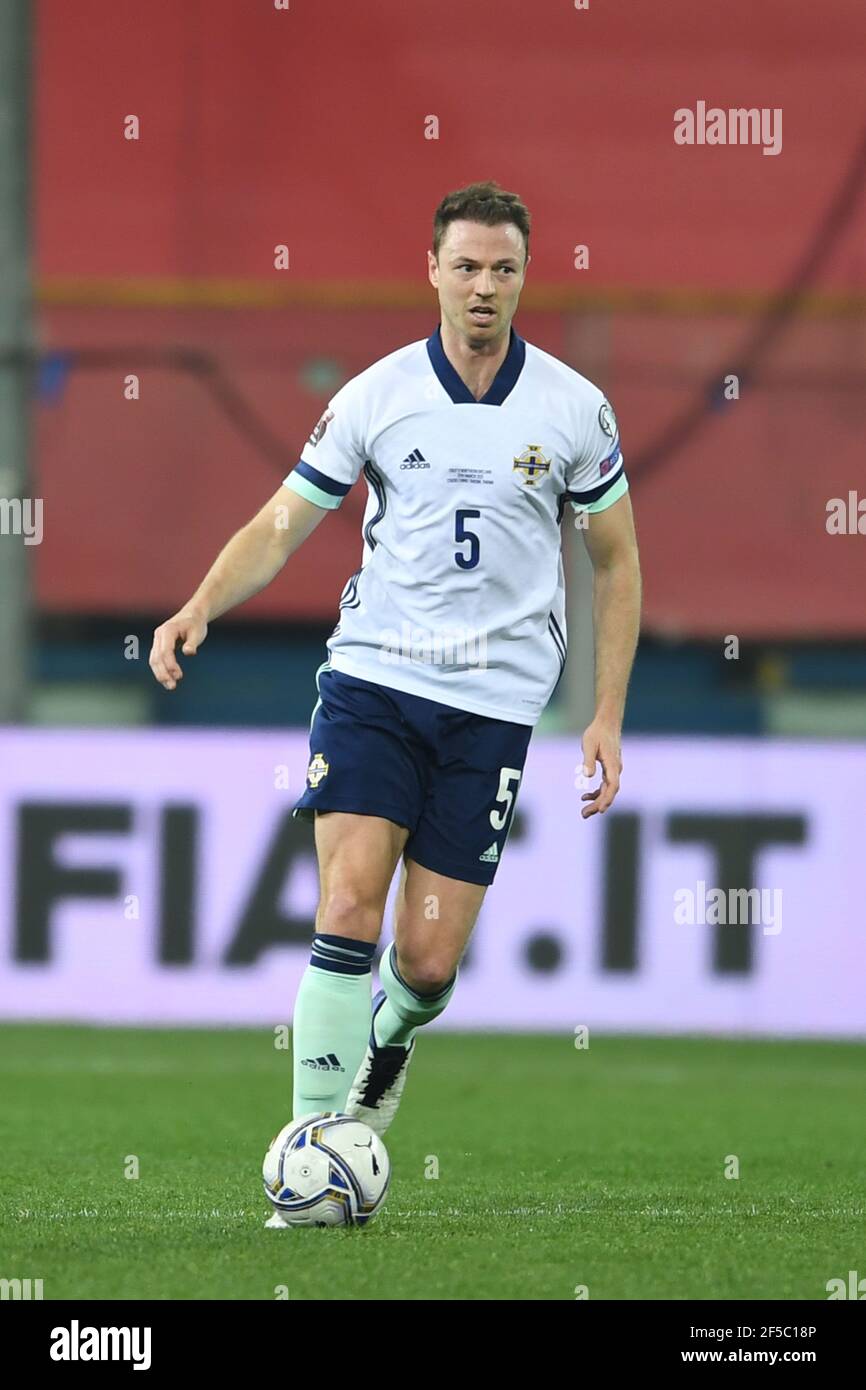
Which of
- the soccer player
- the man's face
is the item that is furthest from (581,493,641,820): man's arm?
the man's face

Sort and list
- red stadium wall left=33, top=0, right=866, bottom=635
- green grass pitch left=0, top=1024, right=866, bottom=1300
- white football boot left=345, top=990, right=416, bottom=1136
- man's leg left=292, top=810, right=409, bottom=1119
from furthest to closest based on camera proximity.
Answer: red stadium wall left=33, top=0, right=866, bottom=635 < white football boot left=345, top=990, right=416, bottom=1136 < man's leg left=292, top=810, right=409, bottom=1119 < green grass pitch left=0, top=1024, right=866, bottom=1300

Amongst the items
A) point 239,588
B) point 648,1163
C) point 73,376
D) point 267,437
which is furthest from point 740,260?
point 239,588

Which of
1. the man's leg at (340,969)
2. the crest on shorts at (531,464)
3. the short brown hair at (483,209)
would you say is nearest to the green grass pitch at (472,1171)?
the man's leg at (340,969)

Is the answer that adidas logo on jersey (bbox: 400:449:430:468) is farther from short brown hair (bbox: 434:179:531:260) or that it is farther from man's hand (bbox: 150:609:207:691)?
man's hand (bbox: 150:609:207:691)

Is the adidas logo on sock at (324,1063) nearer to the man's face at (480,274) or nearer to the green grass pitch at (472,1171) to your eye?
the green grass pitch at (472,1171)

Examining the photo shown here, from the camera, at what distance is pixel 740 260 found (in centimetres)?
1210

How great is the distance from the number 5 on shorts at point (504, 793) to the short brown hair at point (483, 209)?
1077 millimetres

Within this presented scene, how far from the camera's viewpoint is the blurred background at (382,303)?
1169 cm

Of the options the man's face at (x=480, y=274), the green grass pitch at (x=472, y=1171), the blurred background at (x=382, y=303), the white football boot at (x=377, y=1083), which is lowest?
the green grass pitch at (x=472, y=1171)

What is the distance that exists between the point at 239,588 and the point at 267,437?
Answer: 6.96 meters

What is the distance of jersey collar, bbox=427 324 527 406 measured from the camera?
5129 mm

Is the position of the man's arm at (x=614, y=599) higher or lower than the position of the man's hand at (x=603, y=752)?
higher

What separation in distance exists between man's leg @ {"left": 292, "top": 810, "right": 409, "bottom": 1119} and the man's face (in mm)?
1026
